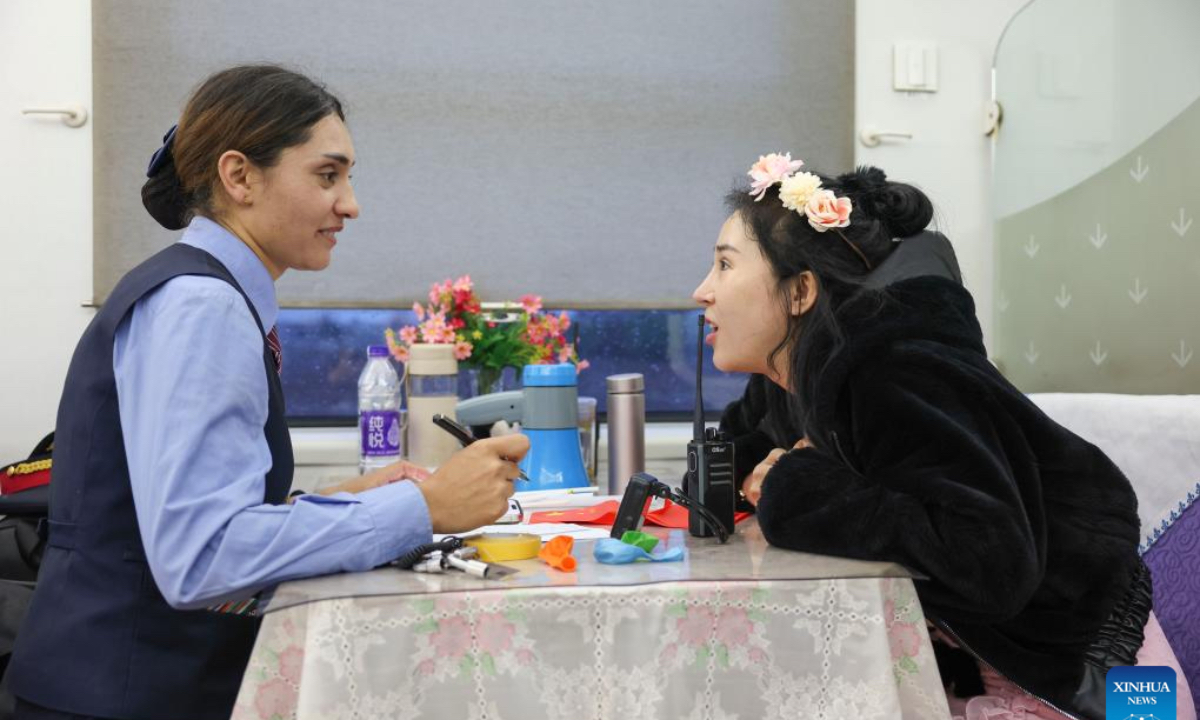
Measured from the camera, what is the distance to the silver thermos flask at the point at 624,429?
2135 mm

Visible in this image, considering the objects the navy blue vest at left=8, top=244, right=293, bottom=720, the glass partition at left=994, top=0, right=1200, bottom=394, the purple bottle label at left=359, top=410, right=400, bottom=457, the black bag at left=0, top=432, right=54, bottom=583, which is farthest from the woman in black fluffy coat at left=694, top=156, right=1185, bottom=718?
the black bag at left=0, top=432, right=54, bottom=583

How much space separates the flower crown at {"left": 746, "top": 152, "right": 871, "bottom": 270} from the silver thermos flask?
621 millimetres

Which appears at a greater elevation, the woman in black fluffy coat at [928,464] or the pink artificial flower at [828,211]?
the pink artificial flower at [828,211]

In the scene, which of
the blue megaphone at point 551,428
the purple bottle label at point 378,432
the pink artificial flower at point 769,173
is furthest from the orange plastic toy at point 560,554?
the purple bottle label at point 378,432

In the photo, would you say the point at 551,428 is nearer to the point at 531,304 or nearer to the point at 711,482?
the point at 711,482

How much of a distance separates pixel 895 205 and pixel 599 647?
0.80 metres

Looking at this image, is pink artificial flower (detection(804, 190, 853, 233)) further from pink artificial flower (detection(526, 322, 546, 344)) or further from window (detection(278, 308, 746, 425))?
window (detection(278, 308, 746, 425))

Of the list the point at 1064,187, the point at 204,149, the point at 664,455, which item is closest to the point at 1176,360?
the point at 1064,187

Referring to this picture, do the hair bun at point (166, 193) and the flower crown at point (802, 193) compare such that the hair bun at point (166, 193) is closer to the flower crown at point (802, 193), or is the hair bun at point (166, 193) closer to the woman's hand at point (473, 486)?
the woman's hand at point (473, 486)

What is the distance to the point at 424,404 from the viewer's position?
264 centimetres

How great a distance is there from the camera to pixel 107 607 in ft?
3.97

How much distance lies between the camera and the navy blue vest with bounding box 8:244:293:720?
120cm

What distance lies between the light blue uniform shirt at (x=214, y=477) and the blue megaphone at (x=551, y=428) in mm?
832

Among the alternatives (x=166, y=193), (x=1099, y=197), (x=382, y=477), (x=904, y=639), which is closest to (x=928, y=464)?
(x=904, y=639)
